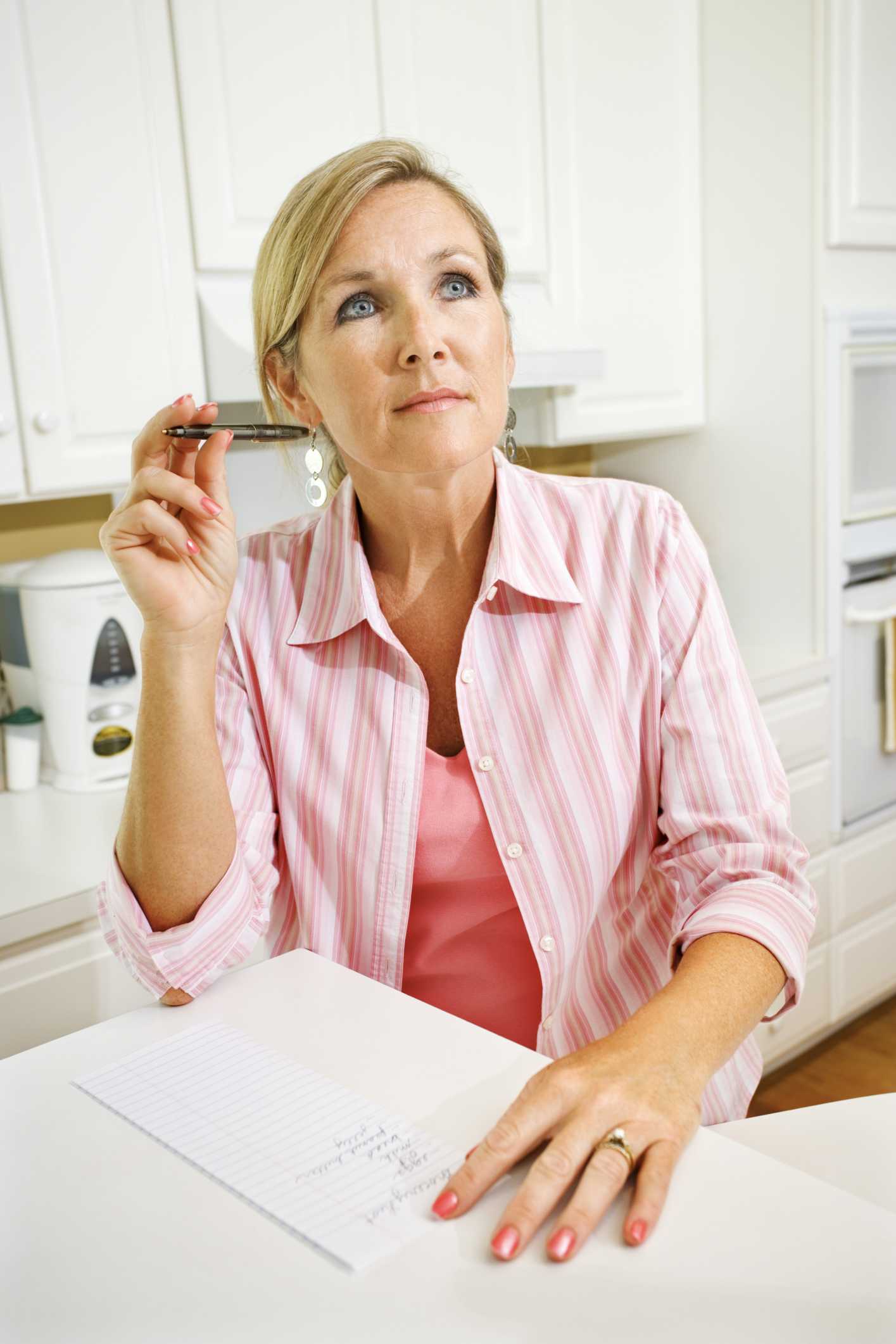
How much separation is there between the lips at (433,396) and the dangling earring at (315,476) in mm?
251

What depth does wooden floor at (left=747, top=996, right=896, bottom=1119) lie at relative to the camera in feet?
7.79

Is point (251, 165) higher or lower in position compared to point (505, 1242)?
higher

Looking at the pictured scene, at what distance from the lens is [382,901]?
1.17 m

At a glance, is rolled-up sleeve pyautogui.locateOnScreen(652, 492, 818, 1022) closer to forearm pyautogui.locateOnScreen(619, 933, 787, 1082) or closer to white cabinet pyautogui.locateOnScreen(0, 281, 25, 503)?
forearm pyautogui.locateOnScreen(619, 933, 787, 1082)

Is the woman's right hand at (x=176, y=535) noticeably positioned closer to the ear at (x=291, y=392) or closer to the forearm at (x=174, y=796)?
the forearm at (x=174, y=796)

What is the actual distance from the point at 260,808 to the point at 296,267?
1.82 ft

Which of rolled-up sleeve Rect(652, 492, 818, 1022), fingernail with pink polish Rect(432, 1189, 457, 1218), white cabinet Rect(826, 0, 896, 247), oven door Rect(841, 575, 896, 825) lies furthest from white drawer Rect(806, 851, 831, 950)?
fingernail with pink polish Rect(432, 1189, 457, 1218)

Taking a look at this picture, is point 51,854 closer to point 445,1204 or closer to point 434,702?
point 434,702

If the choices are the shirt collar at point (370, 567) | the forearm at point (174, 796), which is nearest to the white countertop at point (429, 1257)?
the forearm at point (174, 796)

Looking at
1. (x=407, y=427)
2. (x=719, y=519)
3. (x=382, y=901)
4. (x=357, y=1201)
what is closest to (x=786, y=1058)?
(x=719, y=519)

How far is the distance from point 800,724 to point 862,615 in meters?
0.27

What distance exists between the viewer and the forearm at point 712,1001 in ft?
2.77

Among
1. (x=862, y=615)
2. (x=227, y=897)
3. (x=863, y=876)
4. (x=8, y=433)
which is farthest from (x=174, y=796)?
(x=863, y=876)

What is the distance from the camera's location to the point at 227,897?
3.51ft
